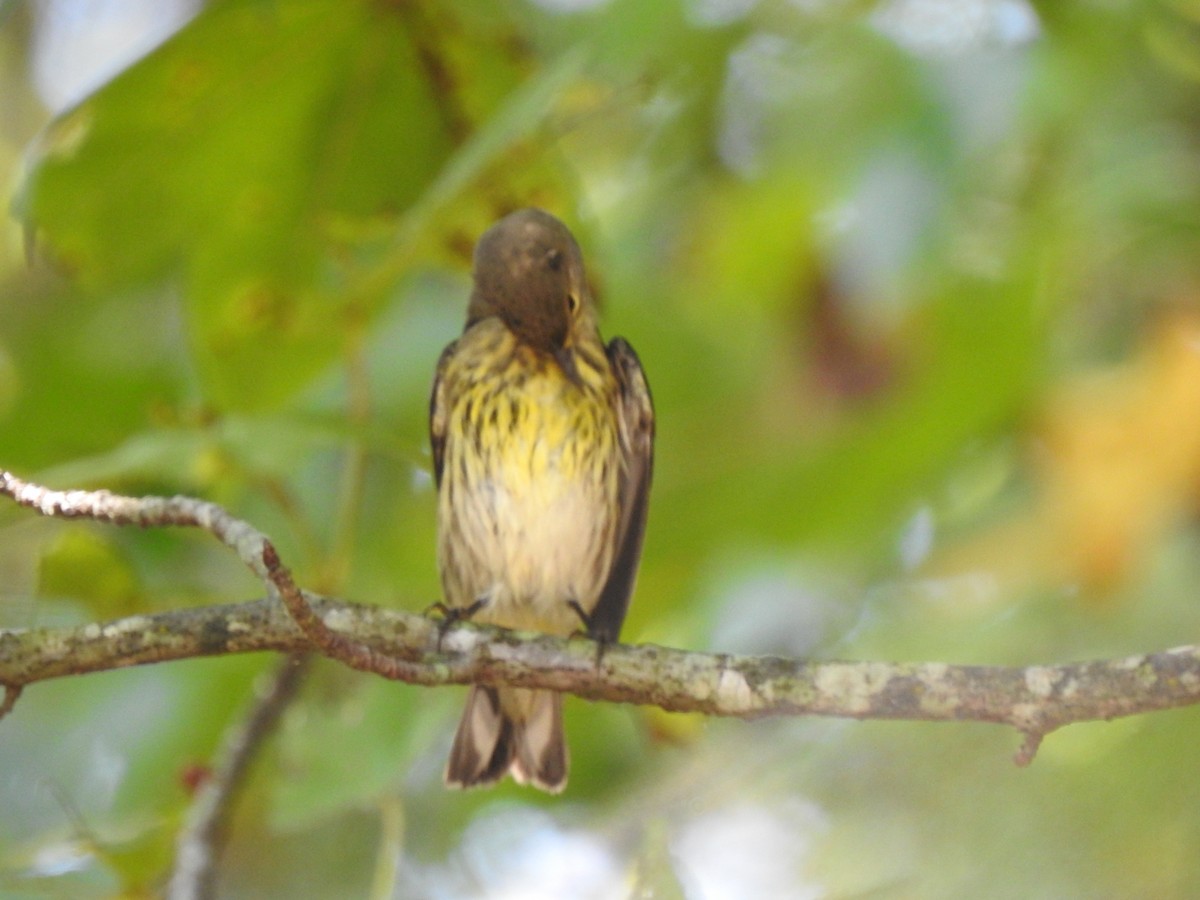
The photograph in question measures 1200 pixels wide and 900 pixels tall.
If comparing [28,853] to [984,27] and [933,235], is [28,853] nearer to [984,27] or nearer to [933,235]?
[933,235]

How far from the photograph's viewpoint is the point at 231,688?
3982 mm

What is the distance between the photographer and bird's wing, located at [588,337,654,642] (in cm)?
400

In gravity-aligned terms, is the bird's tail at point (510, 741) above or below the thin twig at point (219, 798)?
below

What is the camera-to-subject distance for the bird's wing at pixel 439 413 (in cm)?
407

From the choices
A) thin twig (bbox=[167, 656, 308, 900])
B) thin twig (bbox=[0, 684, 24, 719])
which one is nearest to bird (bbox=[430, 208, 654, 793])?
thin twig (bbox=[167, 656, 308, 900])

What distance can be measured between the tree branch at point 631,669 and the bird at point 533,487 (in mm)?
1002

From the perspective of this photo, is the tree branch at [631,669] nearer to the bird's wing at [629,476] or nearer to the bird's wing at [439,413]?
the bird's wing at [629,476]

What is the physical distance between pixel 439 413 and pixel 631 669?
4.89 ft

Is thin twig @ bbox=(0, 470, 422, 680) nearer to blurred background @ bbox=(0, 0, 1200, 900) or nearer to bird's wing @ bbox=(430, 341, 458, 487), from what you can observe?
blurred background @ bbox=(0, 0, 1200, 900)

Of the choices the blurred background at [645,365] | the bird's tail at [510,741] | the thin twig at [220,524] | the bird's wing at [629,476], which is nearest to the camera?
the thin twig at [220,524]

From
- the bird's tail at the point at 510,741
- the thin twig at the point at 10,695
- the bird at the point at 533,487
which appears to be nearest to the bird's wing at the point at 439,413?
the bird at the point at 533,487

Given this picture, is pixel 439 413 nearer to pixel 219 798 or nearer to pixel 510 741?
pixel 510 741

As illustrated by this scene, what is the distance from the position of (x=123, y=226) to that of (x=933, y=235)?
6.07ft

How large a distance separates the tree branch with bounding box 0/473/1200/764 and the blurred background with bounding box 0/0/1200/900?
0.93 feet
